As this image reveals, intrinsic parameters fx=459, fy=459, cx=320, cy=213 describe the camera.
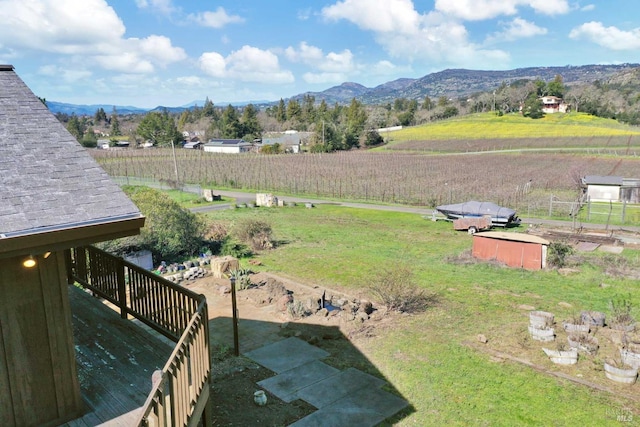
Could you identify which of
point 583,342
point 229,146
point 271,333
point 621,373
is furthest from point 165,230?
point 229,146

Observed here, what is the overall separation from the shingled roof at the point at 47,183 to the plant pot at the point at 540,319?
9499 mm

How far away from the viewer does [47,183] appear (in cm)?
464

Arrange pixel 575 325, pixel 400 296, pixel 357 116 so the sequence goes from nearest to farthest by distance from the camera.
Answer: pixel 575 325, pixel 400 296, pixel 357 116

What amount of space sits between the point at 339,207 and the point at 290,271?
15.9m

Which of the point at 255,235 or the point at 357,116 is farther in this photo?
the point at 357,116

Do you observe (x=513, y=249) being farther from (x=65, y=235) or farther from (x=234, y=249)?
(x=65, y=235)

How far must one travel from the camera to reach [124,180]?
138ft

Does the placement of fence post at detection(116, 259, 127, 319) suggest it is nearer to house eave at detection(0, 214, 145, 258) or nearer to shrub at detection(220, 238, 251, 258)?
house eave at detection(0, 214, 145, 258)

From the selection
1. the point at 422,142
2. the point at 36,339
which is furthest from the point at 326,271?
the point at 422,142

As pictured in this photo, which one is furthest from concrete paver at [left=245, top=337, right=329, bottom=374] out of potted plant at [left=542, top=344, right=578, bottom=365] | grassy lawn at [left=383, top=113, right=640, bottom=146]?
grassy lawn at [left=383, top=113, right=640, bottom=146]

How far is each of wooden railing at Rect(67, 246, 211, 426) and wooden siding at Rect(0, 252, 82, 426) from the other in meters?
1.24

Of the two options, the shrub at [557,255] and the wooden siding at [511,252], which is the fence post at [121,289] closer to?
the wooden siding at [511,252]

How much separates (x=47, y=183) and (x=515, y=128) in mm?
90683

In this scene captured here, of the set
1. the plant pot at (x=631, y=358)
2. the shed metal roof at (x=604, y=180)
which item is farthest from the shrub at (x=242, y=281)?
the shed metal roof at (x=604, y=180)
